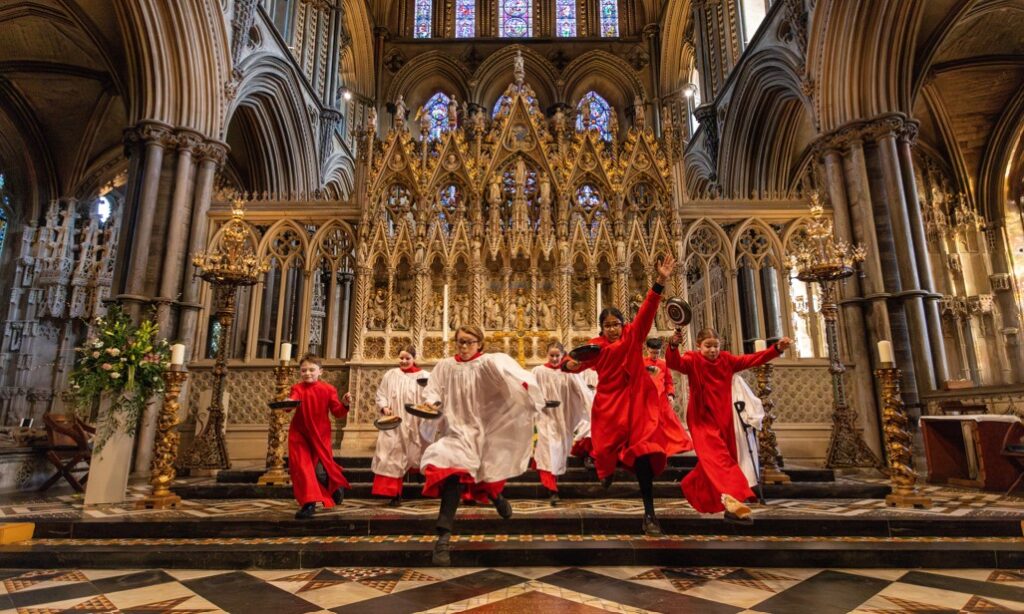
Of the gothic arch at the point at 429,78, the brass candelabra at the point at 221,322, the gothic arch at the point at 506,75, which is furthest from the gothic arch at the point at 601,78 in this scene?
the brass candelabra at the point at 221,322

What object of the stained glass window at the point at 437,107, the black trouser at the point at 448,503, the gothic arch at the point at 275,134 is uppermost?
the stained glass window at the point at 437,107

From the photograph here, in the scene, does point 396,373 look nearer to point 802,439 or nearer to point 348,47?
point 802,439

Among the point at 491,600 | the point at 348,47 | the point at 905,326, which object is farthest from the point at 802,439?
the point at 348,47

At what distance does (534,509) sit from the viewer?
17.6ft

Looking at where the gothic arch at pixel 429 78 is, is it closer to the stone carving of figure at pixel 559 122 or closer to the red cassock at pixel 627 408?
the stone carving of figure at pixel 559 122

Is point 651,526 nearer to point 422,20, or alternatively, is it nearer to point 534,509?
point 534,509

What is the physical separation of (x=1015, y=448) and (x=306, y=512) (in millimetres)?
7428

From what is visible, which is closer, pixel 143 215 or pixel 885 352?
pixel 885 352

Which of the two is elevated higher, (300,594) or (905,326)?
(905,326)

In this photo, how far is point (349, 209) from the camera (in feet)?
32.0

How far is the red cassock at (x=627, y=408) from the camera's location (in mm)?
4254

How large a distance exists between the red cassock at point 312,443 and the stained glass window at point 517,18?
805 inches

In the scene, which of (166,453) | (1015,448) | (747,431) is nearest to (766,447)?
(747,431)

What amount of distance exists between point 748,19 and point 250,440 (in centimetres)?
1595
